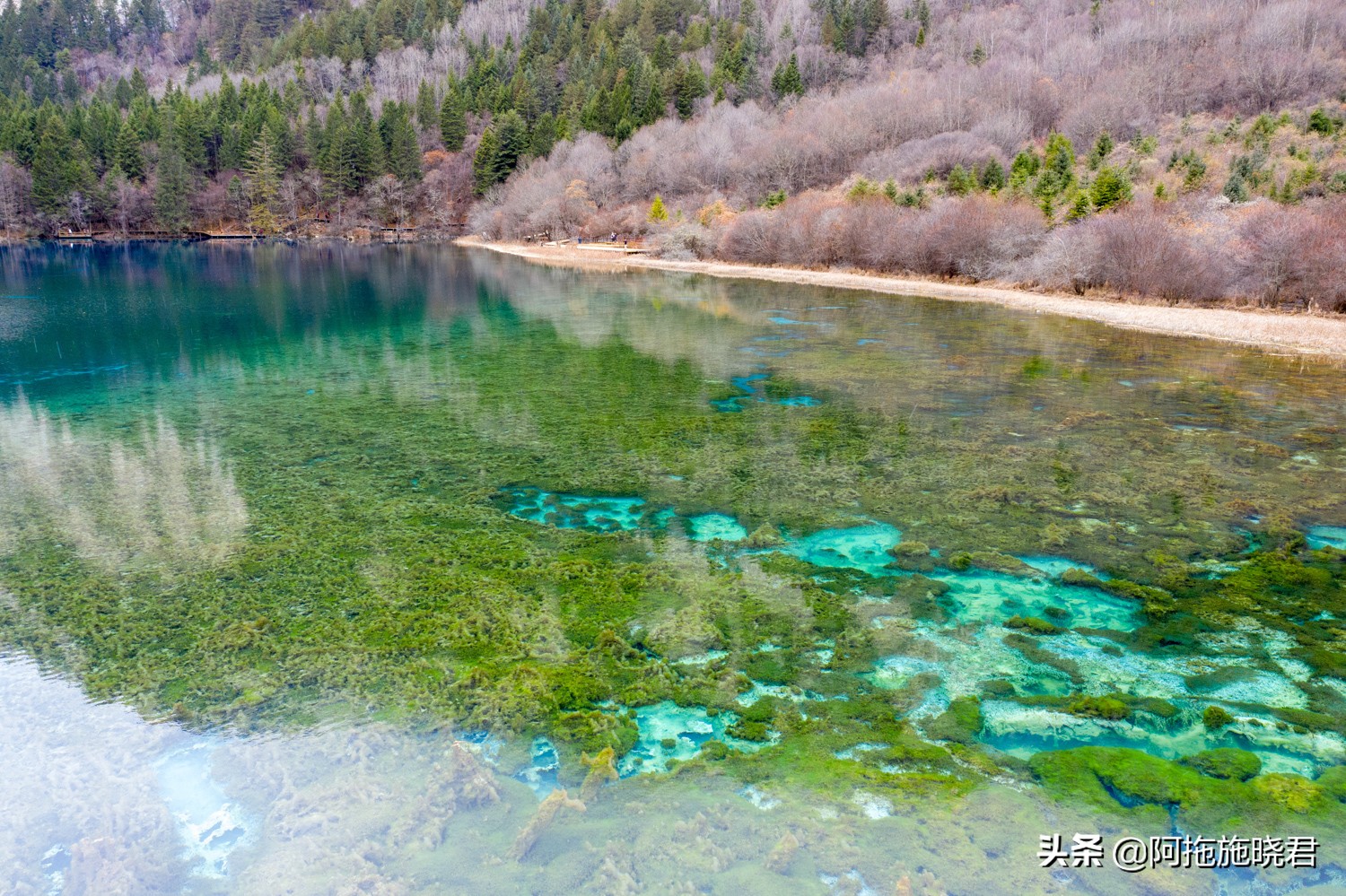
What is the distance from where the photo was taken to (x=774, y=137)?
7325 cm

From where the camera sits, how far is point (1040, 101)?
73.9 meters

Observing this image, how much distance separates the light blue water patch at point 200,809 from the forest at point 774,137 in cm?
3017

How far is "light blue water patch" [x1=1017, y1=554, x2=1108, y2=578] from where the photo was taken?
27.0 feet

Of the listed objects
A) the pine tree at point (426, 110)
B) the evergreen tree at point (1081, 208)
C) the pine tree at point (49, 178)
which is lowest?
the evergreen tree at point (1081, 208)

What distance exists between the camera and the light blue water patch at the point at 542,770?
5196mm

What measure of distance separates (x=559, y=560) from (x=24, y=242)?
90025 millimetres

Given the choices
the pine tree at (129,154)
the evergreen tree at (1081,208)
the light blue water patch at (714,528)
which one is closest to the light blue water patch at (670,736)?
the light blue water patch at (714,528)

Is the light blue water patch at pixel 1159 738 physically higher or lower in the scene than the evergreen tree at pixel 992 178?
lower

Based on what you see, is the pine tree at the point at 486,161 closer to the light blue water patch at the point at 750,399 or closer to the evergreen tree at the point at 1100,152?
the evergreen tree at the point at 1100,152

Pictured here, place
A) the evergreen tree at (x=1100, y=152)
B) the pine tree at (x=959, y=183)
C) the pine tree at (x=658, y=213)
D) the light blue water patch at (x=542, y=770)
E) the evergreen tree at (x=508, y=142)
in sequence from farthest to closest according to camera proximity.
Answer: the evergreen tree at (x=508, y=142) < the pine tree at (x=658, y=213) < the evergreen tree at (x=1100, y=152) < the pine tree at (x=959, y=183) < the light blue water patch at (x=542, y=770)

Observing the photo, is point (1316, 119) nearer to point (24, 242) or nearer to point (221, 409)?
point (221, 409)

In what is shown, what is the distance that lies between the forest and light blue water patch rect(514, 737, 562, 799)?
93.4ft

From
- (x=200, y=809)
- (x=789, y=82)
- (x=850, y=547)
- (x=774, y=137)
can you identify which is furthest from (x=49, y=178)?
(x=200, y=809)

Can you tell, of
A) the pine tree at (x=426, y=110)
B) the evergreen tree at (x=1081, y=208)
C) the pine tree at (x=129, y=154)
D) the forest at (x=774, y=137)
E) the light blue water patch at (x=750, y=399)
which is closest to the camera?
the light blue water patch at (x=750, y=399)
